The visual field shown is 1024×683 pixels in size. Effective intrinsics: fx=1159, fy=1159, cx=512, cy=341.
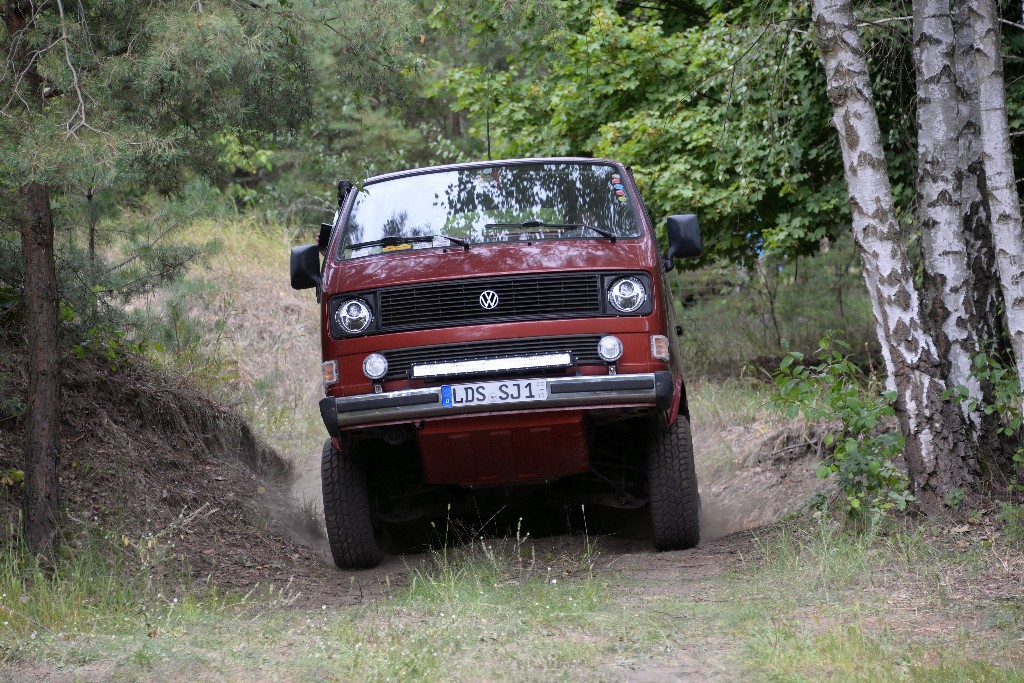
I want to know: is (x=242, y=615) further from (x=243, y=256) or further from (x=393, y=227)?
(x=243, y=256)

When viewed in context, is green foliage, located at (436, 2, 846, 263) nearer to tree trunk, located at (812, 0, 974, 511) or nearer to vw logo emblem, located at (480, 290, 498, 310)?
tree trunk, located at (812, 0, 974, 511)

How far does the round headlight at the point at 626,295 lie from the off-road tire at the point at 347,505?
5.81ft

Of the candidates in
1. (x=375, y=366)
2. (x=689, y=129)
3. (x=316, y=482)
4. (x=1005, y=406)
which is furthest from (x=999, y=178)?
(x=689, y=129)

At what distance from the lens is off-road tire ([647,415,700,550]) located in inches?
256

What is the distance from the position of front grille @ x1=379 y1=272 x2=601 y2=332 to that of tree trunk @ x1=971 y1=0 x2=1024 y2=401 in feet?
6.76

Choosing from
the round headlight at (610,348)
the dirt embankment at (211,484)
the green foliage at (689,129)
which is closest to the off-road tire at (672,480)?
the dirt embankment at (211,484)

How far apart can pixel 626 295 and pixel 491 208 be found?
1215mm

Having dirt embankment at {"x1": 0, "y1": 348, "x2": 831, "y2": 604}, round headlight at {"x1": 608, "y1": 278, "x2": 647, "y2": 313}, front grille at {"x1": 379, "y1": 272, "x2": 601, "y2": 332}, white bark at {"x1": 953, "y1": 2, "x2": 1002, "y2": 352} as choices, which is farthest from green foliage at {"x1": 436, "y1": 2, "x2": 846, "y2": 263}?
front grille at {"x1": 379, "y1": 272, "x2": 601, "y2": 332}

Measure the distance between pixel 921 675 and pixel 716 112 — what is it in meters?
9.17

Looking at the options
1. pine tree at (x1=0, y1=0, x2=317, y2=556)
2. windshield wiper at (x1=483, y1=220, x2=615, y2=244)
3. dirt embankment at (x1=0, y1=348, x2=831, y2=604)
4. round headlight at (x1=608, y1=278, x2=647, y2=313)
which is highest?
pine tree at (x1=0, y1=0, x2=317, y2=556)

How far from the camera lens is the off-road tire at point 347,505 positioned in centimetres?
659

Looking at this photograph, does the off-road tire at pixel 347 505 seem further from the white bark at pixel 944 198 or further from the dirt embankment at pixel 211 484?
the white bark at pixel 944 198

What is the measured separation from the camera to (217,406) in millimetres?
9797

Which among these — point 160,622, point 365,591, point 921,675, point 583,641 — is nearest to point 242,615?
point 160,622
